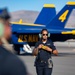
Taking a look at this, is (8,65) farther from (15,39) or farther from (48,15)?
(48,15)

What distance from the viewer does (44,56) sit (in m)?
7.33

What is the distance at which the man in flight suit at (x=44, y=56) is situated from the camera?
724cm

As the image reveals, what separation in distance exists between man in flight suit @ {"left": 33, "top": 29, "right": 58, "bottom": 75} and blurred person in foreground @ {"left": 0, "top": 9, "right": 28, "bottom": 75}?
4.97 meters

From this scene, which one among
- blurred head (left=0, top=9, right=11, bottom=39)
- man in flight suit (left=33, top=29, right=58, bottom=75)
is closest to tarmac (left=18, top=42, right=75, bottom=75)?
man in flight suit (left=33, top=29, right=58, bottom=75)

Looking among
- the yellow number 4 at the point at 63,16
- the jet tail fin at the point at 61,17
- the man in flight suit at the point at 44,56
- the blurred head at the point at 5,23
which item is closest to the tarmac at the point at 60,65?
the man in flight suit at the point at 44,56

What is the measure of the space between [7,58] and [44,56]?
5147 millimetres

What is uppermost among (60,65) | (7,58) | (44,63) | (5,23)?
(5,23)

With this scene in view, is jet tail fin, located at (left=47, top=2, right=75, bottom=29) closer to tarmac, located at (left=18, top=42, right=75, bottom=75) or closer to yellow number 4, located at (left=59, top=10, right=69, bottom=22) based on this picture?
yellow number 4, located at (left=59, top=10, right=69, bottom=22)

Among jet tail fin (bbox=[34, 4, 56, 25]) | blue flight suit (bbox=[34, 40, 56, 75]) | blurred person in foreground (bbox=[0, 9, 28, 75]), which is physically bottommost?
jet tail fin (bbox=[34, 4, 56, 25])

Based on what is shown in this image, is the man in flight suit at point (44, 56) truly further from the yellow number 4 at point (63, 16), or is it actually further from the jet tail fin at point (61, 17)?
the yellow number 4 at point (63, 16)

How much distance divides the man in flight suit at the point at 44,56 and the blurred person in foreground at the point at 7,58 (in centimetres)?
497

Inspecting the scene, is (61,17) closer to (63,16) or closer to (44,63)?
(63,16)

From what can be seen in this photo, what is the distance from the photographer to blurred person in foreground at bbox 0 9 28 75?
7.15 ft

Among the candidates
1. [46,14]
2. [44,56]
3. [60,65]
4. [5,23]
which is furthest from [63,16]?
[5,23]
